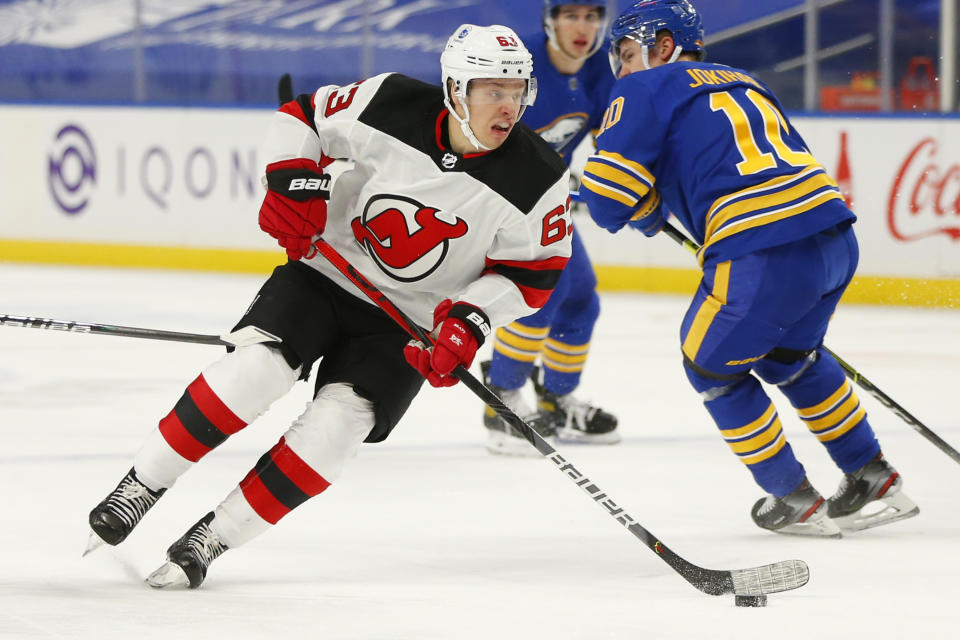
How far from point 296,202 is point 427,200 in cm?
23

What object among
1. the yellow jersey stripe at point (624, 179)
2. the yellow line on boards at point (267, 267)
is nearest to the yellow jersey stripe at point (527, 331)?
the yellow jersey stripe at point (624, 179)

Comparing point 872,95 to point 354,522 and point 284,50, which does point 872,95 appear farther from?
point 354,522

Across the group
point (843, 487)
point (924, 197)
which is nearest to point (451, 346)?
point (843, 487)

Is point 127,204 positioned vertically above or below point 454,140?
below

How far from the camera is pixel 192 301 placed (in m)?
6.60

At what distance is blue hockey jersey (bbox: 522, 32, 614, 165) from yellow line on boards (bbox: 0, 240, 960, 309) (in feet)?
9.23

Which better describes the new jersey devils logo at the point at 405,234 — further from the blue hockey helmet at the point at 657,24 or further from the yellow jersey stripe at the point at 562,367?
the yellow jersey stripe at the point at 562,367

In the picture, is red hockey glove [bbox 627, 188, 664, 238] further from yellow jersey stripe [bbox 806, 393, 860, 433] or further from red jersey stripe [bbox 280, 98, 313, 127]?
red jersey stripe [bbox 280, 98, 313, 127]

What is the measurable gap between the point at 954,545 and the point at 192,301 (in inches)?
173

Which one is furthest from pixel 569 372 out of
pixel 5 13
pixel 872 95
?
pixel 5 13

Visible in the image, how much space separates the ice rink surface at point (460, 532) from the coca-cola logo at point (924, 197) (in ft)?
4.64

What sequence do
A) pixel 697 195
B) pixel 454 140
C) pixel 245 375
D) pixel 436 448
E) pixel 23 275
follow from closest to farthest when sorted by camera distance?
1. pixel 245 375
2. pixel 454 140
3. pixel 697 195
4. pixel 436 448
5. pixel 23 275

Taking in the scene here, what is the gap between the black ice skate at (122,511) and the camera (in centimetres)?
244

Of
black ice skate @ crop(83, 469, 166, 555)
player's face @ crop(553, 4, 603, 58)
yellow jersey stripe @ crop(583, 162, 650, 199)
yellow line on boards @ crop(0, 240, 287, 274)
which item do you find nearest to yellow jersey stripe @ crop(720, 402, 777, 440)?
yellow jersey stripe @ crop(583, 162, 650, 199)
